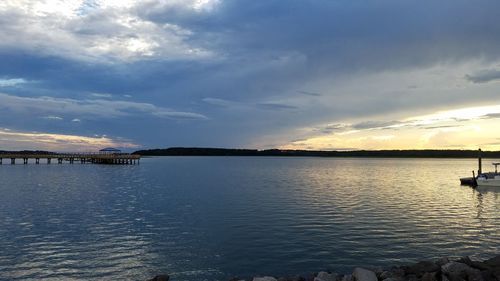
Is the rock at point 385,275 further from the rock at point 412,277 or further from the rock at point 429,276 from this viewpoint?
the rock at point 429,276

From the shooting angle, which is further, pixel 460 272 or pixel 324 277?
pixel 324 277

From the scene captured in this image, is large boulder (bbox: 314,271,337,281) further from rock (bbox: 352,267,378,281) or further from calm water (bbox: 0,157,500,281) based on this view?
calm water (bbox: 0,157,500,281)

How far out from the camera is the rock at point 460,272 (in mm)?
13375

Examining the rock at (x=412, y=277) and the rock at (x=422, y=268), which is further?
the rock at (x=422, y=268)

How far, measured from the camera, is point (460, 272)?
13758mm

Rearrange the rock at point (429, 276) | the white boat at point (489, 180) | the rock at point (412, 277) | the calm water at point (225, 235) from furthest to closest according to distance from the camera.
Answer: the white boat at point (489, 180) → the calm water at point (225, 235) → the rock at point (412, 277) → the rock at point (429, 276)

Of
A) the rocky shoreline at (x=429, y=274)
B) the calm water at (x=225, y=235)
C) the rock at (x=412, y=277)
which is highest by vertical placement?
the rocky shoreline at (x=429, y=274)

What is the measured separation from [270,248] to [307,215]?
1090cm

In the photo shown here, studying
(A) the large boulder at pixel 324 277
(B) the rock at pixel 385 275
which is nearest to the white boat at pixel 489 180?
(B) the rock at pixel 385 275

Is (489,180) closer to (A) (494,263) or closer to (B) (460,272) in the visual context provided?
(A) (494,263)

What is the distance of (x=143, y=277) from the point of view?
16422 millimetres

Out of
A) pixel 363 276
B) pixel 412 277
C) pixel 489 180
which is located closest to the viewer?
pixel 363 276

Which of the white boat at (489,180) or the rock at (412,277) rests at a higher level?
the white boat at (489,180)

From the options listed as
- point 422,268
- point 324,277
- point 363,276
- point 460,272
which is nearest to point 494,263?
point 460,272
